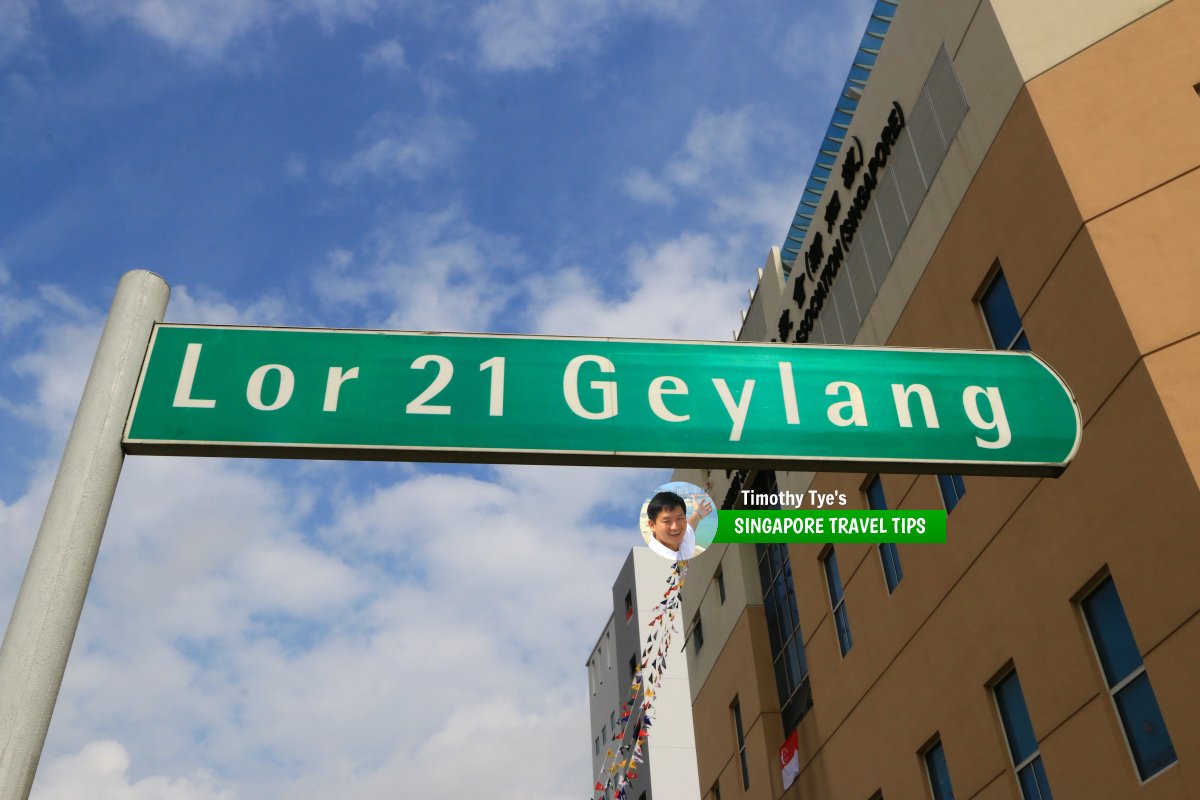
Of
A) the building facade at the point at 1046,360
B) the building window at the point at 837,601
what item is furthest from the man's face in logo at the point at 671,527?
the building facade at the point at 1046,360

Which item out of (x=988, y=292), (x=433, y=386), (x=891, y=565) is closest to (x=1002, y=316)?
(x=988, y=292)

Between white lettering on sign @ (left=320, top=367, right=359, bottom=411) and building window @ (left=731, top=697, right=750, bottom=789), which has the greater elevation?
building window @ (left=731, top=697, right=750, bottom=789)

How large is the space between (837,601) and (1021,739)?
17.2 ft

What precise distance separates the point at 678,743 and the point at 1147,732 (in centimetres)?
3145

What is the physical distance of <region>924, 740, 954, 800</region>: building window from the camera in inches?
502

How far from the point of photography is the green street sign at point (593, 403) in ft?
10.3

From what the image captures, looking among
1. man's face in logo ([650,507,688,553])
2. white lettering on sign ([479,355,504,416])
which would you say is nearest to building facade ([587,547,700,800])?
man's face in logo ([650,507,688,553])

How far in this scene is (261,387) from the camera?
126 inches

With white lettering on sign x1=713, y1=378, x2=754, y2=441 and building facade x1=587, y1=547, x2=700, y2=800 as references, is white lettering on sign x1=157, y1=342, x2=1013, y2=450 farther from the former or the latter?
building facade x1=587, y1=547, x2=700, y2=800

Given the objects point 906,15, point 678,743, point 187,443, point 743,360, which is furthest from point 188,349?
point 678,743

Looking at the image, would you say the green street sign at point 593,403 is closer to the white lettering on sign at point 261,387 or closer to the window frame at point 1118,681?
the white lettering on sign at point 261,387

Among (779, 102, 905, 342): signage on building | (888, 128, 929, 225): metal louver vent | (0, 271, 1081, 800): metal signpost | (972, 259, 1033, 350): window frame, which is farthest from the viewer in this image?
(779, 102, 905, 342): signage on building

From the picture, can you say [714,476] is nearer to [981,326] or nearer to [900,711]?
[900,711]

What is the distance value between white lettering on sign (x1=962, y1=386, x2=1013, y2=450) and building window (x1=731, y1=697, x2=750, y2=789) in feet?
58.5
